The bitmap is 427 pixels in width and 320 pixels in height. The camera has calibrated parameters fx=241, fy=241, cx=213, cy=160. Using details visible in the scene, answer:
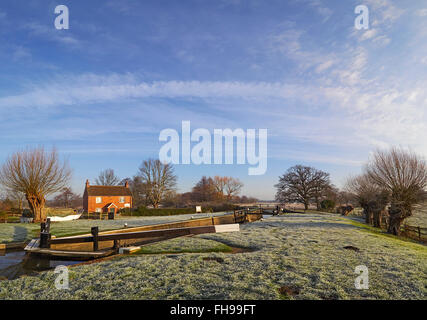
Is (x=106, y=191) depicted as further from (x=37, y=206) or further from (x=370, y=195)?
(x=370, y=195)

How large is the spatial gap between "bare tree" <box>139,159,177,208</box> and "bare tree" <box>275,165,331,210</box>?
87.5 ft

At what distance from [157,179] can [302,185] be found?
33489mm

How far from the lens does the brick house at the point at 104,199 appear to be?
160ft

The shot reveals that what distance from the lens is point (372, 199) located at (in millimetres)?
23438

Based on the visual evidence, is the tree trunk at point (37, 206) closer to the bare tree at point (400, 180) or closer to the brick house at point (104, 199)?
the brick house at point (104, 199)

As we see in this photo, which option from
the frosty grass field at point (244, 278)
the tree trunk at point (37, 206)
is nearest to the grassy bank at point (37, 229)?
the tree trunk at point (37, 206)

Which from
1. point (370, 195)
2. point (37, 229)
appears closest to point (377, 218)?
point (370, 195)

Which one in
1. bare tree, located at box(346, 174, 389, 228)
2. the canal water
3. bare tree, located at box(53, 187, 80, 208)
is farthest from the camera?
bare tree, located at box(53, 187, 80, 208)

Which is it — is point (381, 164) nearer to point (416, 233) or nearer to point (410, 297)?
point (416, 233)

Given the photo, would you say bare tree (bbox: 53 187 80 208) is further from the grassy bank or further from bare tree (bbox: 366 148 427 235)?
bare tree (bbox: 366 148 427 235)

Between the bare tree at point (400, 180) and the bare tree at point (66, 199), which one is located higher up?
the bare tree at point (400, 180)

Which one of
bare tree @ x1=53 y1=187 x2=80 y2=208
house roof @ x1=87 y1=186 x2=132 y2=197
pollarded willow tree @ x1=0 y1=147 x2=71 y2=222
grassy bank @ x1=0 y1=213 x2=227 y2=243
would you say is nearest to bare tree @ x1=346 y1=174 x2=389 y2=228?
grassy bank @ x1=0 y1=213 x2=227 y2=243

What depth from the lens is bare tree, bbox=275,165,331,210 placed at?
54.1 metres

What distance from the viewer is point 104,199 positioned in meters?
50.2
